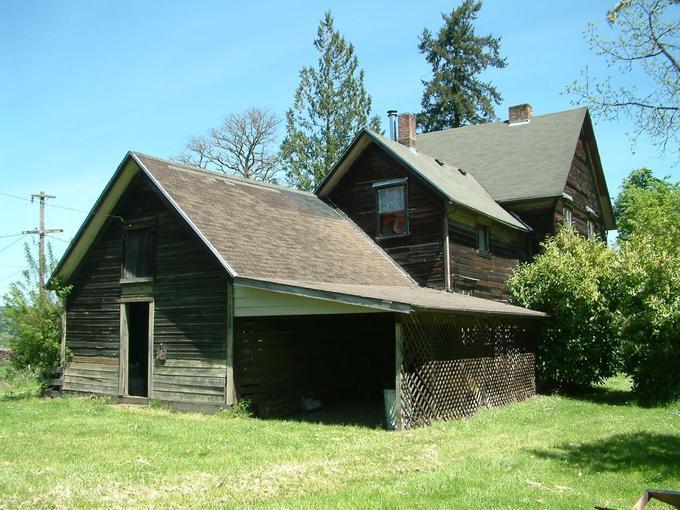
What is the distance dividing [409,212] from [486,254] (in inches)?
123

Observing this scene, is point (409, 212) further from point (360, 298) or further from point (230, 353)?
point (360, 298)

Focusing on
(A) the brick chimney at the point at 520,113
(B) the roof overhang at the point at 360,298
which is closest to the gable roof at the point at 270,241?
(B) the roof overhang at the point at 360,298

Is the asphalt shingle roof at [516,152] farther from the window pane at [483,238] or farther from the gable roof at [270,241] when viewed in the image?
the gable roof at [270,241]

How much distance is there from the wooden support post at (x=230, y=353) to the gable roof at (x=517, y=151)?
12.4 m

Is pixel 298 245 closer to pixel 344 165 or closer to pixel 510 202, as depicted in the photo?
pixel 344 165

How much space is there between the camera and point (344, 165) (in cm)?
2203

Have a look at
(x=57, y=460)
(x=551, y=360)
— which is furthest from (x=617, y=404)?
(x=57, y=460)

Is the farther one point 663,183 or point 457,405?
point 663,183

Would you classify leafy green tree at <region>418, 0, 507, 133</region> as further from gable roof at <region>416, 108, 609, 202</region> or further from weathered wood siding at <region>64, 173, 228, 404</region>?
weathered wood siding at <region>64, 173, 228, 404</region>

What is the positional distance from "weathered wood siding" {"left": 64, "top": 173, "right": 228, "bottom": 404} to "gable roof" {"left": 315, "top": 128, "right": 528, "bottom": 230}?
22.6 ft

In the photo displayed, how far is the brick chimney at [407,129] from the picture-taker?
25500 millimetres

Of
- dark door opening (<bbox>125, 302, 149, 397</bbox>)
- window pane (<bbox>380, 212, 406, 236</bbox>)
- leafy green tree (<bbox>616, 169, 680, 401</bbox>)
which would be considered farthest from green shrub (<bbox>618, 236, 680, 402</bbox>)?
dark door opening (<bbox>125, 302, 149, 397</bbox>)

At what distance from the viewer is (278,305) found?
44.5 ft

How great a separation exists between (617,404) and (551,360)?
2.54 metres
